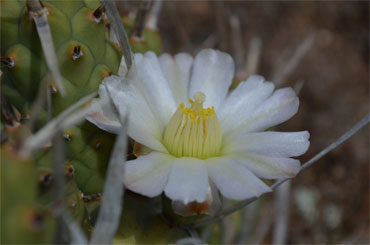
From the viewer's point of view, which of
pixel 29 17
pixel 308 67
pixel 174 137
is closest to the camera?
pixel 29 17

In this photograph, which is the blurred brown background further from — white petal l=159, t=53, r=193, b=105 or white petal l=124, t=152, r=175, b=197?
white petal l=124, t=152, r=175, b=197

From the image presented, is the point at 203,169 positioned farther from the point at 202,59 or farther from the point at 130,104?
the point at 202,59

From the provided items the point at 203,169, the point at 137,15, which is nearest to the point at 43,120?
the point at 203,169

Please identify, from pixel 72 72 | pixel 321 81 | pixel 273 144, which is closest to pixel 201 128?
pixel 273 144

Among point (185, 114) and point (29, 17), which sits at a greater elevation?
point (29, 17)

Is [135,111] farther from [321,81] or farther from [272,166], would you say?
[321,81]

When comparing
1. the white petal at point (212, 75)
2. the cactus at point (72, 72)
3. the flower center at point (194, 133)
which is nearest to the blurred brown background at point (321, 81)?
the white petal at point (212, 75)
